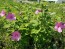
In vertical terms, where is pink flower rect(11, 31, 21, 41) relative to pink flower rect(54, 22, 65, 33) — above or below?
below

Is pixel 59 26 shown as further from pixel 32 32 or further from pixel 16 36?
pixel 16 36

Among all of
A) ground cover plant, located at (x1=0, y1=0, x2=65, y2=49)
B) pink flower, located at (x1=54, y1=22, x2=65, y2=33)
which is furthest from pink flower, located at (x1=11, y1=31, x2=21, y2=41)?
pink flower, located at (x1=54, y1=22, x2=65, y2=33)

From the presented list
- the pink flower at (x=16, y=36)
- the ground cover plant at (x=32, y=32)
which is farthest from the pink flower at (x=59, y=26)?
the pink flower at (x=16, y=36)

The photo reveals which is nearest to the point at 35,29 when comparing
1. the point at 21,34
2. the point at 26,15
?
the point at 21,34

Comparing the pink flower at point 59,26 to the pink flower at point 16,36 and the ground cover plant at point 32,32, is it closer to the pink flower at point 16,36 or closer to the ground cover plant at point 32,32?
the ground cover plant at point 32,32

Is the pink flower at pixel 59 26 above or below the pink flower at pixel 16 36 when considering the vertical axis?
above

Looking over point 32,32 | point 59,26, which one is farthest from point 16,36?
point 59,26

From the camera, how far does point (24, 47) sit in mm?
2828

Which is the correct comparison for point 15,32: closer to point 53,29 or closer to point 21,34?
point 21,34

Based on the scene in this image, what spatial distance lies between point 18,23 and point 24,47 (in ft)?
0.81

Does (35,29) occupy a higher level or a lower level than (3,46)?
higher

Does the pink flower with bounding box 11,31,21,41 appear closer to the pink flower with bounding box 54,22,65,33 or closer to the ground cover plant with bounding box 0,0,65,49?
the ground cover plant with bounding box 0,0,65,49

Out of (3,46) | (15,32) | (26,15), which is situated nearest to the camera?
(15,32)

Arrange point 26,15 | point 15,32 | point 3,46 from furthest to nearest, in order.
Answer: point 26,15, point 3,46, point 15,32
